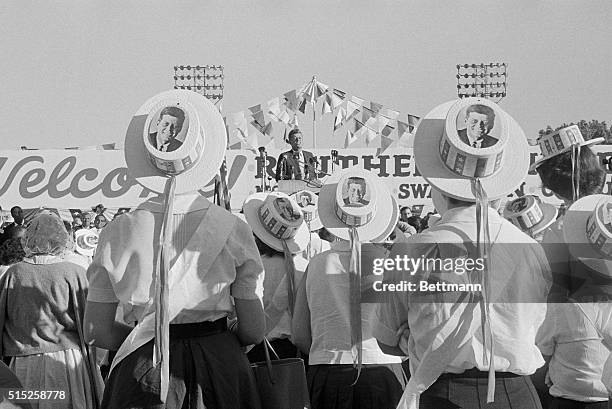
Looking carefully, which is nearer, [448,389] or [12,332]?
[448,389]

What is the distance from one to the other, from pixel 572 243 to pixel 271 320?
1.85m

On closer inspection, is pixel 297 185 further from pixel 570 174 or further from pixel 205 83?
pixel 570 174

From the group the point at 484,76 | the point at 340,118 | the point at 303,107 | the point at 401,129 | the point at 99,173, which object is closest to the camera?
the point at 484,76

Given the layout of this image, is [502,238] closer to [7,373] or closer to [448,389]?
[448,389]

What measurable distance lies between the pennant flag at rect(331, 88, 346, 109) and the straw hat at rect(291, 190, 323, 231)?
10.4 metres

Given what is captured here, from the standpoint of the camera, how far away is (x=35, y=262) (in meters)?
4.21

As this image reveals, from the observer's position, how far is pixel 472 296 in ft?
8.03

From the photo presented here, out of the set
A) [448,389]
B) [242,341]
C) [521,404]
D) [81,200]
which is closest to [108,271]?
[242,341]

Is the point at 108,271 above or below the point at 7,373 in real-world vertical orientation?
above

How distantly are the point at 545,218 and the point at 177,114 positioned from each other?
274 centimetres

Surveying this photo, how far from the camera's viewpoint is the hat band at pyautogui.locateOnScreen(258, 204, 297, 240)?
4.34m

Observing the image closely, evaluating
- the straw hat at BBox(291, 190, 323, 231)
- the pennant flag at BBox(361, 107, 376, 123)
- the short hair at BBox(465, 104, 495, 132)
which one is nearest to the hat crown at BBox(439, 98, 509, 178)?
the short hair at BBox(465, 104, 495, 132)

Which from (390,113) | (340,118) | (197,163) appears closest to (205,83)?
(340,118)

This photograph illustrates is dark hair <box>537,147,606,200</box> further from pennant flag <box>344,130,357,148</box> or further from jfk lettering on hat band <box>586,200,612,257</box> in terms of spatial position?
pennant flag <box>344,130,357,148</box>
